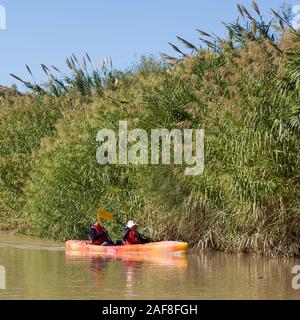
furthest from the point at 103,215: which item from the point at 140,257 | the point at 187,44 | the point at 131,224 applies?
the point at 187,44

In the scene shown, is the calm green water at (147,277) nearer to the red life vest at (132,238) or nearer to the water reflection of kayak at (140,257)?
the water reflection of kayak at (140,257)

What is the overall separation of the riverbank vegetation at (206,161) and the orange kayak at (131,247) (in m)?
0.71

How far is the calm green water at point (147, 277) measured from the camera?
13125 mm

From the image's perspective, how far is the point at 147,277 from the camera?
1502 centimetres

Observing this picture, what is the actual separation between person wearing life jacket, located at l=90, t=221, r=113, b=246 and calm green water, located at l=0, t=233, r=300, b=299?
0.84 metres

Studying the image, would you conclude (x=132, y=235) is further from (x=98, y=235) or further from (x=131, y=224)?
(x=98, y=235)

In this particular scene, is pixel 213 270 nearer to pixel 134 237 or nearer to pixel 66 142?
pixel 134 237

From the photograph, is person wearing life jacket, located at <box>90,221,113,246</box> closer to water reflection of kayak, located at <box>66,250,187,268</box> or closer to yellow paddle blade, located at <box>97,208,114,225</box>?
yellow paddle blade, located at <box>97,208,114,225</box>

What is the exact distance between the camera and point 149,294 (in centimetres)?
1305

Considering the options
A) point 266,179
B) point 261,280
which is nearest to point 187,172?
point 266,179

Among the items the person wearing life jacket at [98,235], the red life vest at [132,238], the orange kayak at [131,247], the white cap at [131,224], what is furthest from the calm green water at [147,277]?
the person wearing life jacket at [98,235]

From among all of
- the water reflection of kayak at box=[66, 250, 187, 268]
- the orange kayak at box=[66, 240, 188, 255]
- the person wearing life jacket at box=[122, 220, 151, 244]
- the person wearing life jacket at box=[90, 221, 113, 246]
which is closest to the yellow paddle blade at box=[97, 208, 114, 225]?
the person wearing life jacket at box=[90, 221, 113, 246]

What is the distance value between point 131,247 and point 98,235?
1.09m

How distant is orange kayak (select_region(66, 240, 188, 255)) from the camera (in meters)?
17.3
